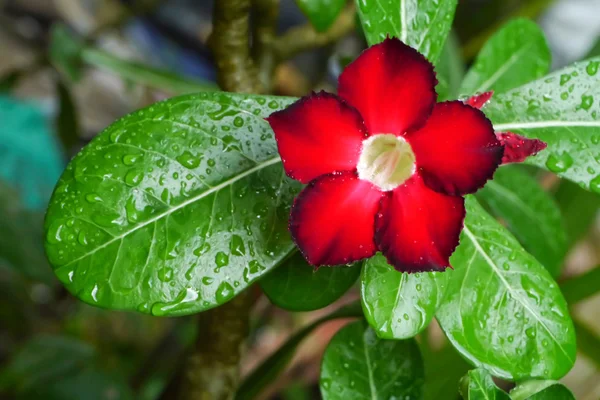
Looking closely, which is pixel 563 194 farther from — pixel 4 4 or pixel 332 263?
pixel 4 4

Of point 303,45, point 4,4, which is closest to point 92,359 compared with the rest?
point 303,45

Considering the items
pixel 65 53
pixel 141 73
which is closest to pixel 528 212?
pixel 141 73

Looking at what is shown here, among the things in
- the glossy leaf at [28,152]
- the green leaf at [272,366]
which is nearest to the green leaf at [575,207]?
the green leaf at [272,366]

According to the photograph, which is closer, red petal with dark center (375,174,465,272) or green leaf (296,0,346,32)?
red petal with dark center (375,174,465,272)

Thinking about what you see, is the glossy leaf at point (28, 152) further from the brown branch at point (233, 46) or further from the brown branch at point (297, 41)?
the brown branch at point (233, 46)

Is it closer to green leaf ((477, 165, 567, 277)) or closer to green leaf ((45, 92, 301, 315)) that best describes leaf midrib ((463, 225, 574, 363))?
green leaf ((45, 92, 301, 315))

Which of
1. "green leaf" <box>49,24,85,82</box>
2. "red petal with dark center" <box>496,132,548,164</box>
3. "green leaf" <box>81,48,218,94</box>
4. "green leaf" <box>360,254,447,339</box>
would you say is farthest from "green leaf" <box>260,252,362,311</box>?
"green leaf" <box>49,24,85,82</box>
